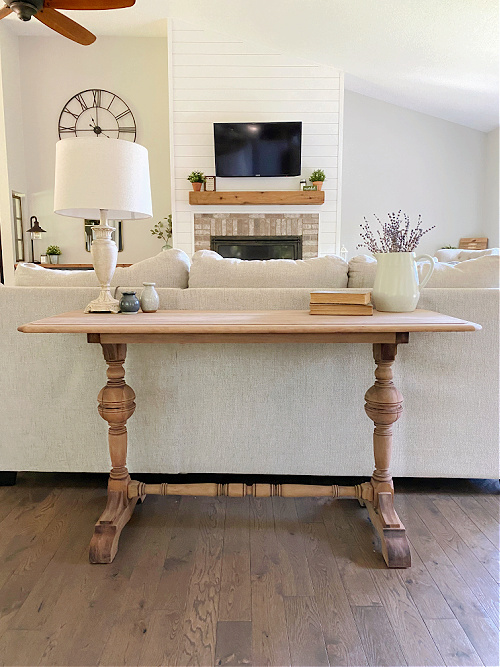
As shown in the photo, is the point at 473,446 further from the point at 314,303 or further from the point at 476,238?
the point at 476,238

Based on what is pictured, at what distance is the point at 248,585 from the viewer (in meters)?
1.40

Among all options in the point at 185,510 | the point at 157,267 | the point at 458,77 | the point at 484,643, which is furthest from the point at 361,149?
the point at 484,643

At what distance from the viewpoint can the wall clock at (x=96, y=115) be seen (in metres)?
5.95

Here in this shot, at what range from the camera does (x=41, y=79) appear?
593cm

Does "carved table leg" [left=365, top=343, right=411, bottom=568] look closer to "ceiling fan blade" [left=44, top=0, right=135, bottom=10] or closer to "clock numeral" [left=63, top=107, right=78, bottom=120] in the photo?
"ceiling fan blade" [left=44, top=0, right=135, bottom=10]

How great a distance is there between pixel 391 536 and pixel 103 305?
47.0 inches

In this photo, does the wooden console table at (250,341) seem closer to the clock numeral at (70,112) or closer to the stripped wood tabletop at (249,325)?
the stripped wood tabletop at (249,325)

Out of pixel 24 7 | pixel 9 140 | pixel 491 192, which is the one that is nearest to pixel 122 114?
pixel 9 140

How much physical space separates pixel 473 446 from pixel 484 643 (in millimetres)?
828

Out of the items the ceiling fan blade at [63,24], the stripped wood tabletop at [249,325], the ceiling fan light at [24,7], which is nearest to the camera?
the stripped wood tabletop at [249,325]

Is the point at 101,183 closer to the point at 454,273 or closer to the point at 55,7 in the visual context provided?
the point at 454,273

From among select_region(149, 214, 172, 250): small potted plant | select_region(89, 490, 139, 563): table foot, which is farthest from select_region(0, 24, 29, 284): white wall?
select_region(89, 490, 139, 563): table foot

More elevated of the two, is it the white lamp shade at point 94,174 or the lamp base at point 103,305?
the white lamp shade at point 94,174

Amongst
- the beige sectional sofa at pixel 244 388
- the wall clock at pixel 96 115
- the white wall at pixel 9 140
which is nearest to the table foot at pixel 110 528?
the beige sectional sofa at pixel 244 388
